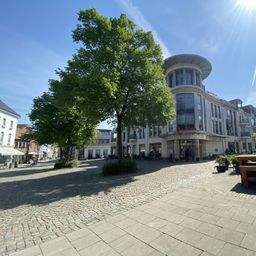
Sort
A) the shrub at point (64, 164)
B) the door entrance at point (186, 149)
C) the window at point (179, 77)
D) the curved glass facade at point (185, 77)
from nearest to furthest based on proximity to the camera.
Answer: the shrub at point (64, 164) → the door entrance at point (186, 149) → the curved glass facade at point (185, 77) → the window at point (179, 77)

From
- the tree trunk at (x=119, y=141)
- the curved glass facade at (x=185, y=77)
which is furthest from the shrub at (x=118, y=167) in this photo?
the curved glass facade at (x=185, y=77)

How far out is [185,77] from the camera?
28938 millimetres

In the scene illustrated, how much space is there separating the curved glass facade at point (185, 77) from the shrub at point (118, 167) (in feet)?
69.7

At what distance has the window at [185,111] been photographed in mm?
27734

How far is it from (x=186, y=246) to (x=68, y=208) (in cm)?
394

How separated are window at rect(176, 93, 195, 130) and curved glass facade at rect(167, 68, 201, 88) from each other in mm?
2514

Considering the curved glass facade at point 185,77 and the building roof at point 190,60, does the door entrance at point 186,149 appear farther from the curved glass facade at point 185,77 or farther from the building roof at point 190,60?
the building roof at point 190,60

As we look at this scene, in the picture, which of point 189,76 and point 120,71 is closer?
point 120,71

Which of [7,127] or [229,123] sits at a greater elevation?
[229,123]

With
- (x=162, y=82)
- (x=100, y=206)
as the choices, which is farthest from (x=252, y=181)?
(x=162, y=82)

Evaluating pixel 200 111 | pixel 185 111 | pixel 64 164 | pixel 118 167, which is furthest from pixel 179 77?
pixel 64 164

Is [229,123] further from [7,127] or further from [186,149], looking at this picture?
[7,127]

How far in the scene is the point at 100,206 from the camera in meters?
5.58

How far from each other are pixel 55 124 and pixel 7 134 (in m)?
20.9
